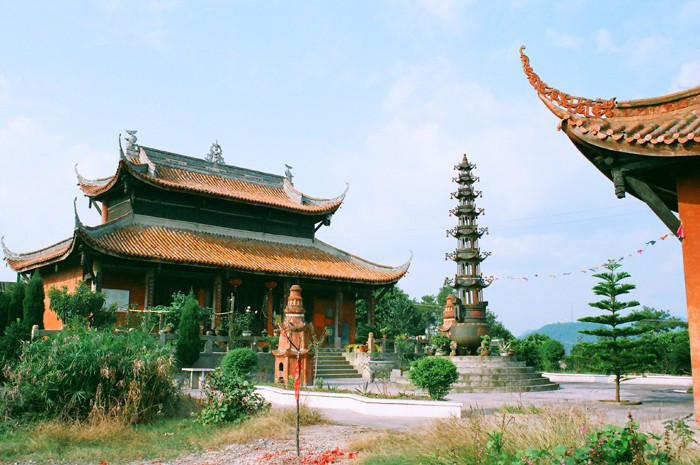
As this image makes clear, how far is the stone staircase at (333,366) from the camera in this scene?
2159cm

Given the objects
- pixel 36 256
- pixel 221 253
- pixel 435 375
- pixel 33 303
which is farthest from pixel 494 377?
pixel 36 256

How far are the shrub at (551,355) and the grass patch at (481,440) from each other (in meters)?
22.2

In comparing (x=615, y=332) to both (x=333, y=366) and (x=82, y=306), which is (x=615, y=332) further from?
(x=82, y=306)

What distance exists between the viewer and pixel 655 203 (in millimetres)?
6750

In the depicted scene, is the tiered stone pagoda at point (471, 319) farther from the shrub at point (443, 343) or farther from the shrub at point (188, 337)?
the shrub at point (188, 337)

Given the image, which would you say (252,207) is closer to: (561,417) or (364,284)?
(364,284)

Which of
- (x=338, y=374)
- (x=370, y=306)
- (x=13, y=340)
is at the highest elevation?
(x=370, y=306)

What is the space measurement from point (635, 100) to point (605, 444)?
15.2ft

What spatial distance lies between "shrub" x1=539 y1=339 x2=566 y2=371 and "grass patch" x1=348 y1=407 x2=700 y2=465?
22.2 meters

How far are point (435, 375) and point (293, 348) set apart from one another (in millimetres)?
5352

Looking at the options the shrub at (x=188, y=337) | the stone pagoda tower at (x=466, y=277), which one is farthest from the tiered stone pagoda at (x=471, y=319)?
the shrub at (x=188, y=337)

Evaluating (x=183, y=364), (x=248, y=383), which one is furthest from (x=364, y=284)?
(x=248, y=383)

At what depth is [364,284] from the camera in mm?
27219

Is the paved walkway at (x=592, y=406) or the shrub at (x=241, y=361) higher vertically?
the shrub at (x=241, y=361)
